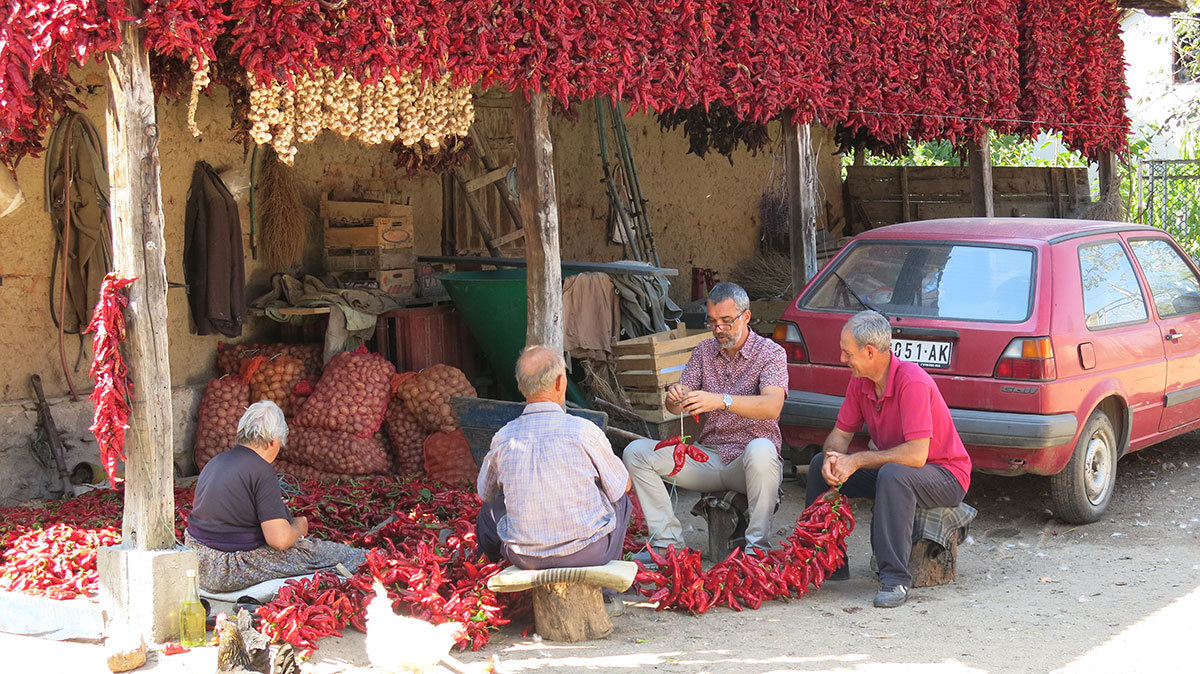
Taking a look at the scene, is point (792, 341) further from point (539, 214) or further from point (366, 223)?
point (366, 223)

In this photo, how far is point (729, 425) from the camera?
20.2 feet

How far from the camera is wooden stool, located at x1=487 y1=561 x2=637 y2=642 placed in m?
4.91

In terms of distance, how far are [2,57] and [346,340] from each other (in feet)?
14.3

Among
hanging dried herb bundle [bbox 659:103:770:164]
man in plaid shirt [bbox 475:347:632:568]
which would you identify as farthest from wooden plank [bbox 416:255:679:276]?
man in plaid shirt [bbox 475:347:632:568]

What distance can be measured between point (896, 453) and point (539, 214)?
2.55 meters

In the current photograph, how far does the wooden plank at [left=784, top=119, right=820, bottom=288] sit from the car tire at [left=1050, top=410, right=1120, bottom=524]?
271 centimetres

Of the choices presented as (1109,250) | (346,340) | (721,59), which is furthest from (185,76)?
(1109,250)

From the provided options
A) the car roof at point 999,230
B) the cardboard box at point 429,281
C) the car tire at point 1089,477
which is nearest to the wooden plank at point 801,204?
the car roof at point 999,230

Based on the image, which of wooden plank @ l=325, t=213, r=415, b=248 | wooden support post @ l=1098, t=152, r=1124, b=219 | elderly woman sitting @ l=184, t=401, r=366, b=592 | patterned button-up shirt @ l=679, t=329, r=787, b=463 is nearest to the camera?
elderly woman sitting @ l=184, t=401, r=366, b=592

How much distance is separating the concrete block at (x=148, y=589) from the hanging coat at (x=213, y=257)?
3.30 metres

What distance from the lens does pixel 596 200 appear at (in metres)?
11.9

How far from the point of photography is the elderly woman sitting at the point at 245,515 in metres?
5.21

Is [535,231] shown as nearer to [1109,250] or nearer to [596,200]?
[1109,250]

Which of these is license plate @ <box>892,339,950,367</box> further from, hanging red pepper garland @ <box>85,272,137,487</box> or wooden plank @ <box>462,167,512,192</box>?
wooden plank @ <box>462,167,512,192</box>
